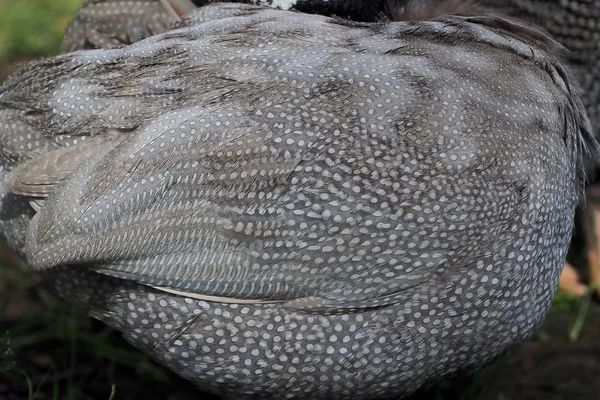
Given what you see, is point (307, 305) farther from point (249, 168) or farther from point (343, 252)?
point (249, 168)

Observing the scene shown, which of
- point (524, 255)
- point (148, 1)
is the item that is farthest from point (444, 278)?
point (148, 1)

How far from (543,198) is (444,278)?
22 cm

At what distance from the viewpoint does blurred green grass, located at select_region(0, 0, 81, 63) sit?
124 inches

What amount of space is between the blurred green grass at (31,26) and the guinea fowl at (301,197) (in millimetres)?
1850

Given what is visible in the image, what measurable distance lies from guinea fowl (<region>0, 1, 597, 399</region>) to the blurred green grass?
1.85 m

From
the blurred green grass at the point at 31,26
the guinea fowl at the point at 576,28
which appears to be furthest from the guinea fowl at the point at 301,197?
the blurred green grass at the point at 31,26

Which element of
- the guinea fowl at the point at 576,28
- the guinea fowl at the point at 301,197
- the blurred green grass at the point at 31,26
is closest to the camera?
the guinea fowl at the point at 301,197

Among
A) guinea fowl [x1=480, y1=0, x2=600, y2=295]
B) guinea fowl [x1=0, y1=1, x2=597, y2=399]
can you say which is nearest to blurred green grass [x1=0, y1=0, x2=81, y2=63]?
guinea fowl [x1=0, y1=1, x2=597, y2=399]

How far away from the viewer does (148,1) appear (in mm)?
1731

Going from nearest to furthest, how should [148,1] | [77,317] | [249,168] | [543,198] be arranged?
[249,168]
[543,198]
[148,1]
[77,317]

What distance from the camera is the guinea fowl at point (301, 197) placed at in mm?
1251

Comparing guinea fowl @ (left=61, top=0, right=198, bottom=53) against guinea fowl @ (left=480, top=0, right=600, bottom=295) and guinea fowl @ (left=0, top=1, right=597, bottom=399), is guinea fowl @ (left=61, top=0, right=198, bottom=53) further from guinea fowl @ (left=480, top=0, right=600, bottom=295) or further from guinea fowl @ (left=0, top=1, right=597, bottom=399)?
guinea fowl @ (left=480, top=0, right=600, bottom=295)

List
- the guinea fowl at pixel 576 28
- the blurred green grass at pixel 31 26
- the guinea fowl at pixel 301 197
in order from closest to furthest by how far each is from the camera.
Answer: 1. the guinea fowl at pixel 301 197
2. the guinea fowl at pixel 576 28
3. the blurred green grass at pixel 31 26

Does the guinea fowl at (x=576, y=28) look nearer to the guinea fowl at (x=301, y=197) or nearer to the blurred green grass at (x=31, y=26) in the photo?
the guinea fowl at (x=301, y=197)
